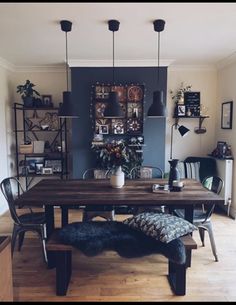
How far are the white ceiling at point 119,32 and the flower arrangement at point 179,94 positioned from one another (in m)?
0.50

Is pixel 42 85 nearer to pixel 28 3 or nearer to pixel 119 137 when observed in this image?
pixel 119 137

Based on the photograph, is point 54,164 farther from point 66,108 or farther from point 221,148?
point 221,148

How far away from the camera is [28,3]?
89.1 inches

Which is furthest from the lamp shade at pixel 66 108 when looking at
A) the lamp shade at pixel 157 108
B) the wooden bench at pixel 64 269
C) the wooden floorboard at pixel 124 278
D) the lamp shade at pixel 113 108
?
the wooden floorboard at pixel 124 278

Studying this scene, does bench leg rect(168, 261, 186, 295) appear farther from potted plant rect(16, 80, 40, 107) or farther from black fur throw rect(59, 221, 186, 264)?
potted plant rect(16, 80, 40, 107)

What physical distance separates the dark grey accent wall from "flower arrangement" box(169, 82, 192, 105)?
16.0 inches

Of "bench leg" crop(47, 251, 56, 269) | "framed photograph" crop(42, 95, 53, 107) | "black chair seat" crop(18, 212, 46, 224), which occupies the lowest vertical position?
"bench leg" crop(47, 251, 56, 269)

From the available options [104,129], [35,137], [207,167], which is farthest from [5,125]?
[207,167]

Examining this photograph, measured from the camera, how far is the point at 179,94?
4746 mm

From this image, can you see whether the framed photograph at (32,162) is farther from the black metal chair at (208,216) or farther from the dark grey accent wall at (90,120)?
the black metal chair at (208,216)

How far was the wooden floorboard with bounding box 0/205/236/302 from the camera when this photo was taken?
231 centimetres

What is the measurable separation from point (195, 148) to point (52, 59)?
2950 mm

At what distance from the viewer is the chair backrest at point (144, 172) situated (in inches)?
166

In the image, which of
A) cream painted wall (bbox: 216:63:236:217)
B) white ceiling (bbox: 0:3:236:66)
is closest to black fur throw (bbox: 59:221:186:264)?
white ceiling (bbox: 0:3:236:66)
